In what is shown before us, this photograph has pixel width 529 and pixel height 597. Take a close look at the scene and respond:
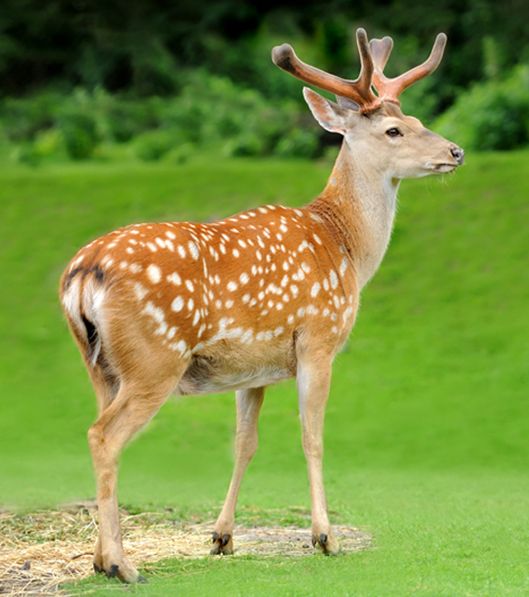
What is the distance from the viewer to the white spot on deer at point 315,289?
688cm

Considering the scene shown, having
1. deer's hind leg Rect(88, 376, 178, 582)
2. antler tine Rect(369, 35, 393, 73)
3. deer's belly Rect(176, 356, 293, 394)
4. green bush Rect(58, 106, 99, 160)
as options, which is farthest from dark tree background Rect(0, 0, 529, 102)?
deer's hind leg Rect(88, 376, 178, 582)

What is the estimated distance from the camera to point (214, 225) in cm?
681

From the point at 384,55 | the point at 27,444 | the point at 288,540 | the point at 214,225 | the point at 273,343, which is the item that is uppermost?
the point at 384,55

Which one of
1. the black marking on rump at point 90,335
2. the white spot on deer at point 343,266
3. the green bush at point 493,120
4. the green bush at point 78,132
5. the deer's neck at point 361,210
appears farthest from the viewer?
the green bush at point 78,132

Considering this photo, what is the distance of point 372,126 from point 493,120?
9830 mm

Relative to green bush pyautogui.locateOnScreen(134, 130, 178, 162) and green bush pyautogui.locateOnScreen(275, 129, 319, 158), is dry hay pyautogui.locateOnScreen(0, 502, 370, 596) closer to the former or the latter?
green bush pyautogui.locateOnScreen(275, 129, 319, 158)

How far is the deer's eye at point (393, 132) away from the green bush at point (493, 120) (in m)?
9.62

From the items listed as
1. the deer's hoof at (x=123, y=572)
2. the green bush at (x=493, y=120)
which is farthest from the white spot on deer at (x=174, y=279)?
the green bush at (x=493, y=120)

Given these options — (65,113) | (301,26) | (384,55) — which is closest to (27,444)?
(384,55)

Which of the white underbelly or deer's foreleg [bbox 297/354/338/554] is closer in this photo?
the white underbelly

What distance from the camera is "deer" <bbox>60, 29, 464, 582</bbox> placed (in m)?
6.09

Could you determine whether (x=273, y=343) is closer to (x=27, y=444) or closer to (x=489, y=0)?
(x=27, y=444)

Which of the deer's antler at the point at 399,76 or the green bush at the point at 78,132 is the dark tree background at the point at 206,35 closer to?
the green bush at the point at 78,132

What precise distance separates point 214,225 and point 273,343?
2.25 ft
